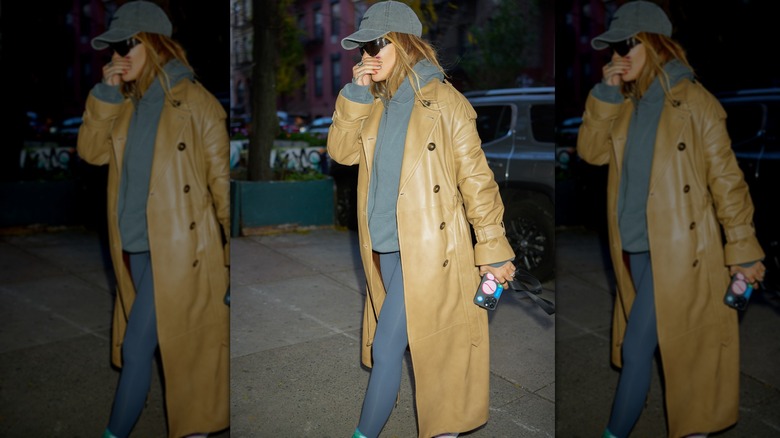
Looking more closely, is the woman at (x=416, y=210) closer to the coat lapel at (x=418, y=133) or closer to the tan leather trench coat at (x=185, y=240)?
the coat lapel at (x=418, y=133)

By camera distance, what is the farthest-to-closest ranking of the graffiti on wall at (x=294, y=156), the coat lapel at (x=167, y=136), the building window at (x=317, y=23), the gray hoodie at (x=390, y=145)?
the graffiti on wall at (x=294, y=156) → the building window at (x=317, y=23) → the gray hoodie at (x=390, y=145) → the coat lapel at (x=167, y=136)

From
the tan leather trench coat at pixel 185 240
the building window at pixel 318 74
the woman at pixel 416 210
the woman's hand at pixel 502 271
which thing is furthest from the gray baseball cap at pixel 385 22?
the woman's hand at pixel 502 271

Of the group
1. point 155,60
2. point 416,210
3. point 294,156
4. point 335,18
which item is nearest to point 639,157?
point 416,210

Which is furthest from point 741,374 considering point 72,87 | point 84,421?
point 72,87

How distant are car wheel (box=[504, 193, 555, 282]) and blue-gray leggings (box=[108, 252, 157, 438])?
1448 millimetres

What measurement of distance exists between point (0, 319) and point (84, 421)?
54 cm

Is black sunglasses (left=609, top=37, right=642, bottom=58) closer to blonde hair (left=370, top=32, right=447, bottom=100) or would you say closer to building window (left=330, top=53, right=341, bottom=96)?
blonde hair (left=370, top=32, right=447, bottom=100)

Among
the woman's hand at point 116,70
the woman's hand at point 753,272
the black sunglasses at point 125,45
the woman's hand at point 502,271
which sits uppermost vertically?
the black sunglasses at point 125,45

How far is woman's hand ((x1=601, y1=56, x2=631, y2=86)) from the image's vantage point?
2457 millimetres

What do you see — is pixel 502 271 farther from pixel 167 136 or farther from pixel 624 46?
pixel 167 136

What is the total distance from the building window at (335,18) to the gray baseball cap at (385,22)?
0.71ft

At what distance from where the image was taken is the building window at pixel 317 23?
9.26ft

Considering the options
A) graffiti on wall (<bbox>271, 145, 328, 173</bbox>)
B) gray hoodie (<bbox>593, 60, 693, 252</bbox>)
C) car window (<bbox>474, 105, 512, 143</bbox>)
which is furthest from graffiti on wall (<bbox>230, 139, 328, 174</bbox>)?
gray hoodie (<bbox>593, 60, 693, 252</bbox>)

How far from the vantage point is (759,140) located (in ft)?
7.80
